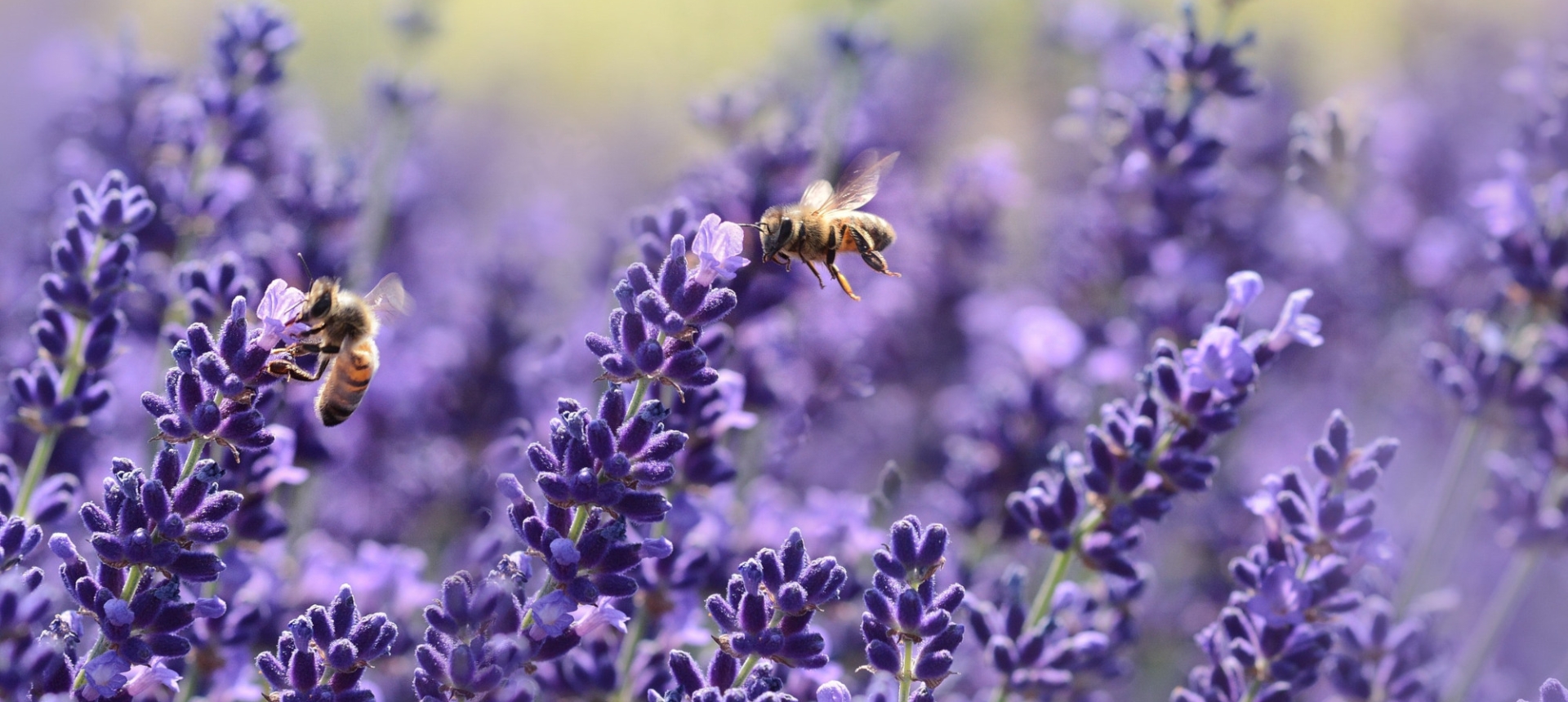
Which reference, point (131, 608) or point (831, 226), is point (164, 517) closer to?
point (131, 608)

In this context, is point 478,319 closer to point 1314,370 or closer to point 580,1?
point 1314,370

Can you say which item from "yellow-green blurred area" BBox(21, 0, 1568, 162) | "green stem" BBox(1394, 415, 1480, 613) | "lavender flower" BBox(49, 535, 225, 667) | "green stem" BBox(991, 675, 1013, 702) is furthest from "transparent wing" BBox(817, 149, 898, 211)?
"yellow-green blurred area" BBox(21, 0, 1568, 162)

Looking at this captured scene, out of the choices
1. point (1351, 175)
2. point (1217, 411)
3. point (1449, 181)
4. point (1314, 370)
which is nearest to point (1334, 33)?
point (1449, 181)

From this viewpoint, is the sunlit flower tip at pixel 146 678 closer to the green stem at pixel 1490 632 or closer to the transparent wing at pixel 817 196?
the transparent wing at pixel 817 196

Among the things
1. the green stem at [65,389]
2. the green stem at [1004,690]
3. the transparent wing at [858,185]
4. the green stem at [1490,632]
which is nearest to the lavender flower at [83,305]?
the green stem at [65,389]

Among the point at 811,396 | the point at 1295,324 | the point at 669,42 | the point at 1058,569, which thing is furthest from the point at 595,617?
the point at 669,42

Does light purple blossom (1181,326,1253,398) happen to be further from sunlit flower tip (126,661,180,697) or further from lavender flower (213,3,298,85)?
lavender flower (213,3,298,85)

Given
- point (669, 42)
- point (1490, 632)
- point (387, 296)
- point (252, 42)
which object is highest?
point (669, 42)
